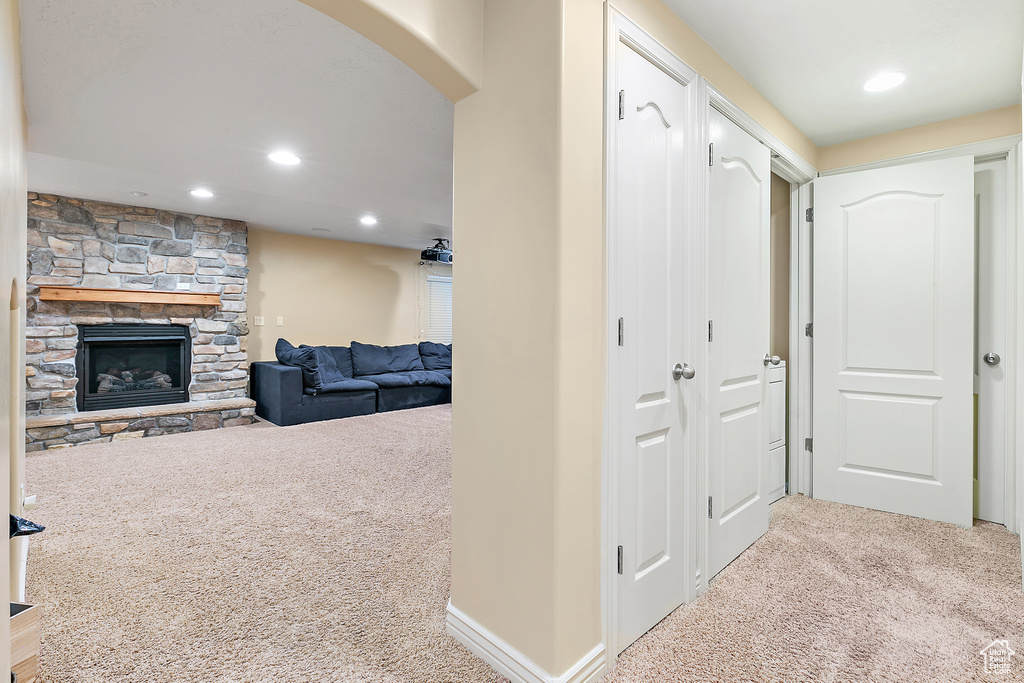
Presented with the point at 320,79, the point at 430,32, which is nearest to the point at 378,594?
the point at 430,32

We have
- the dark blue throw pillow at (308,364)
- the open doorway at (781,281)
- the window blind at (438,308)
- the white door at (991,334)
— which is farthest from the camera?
the window blind at (438,308)

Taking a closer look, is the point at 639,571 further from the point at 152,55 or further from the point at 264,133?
the point at 264,133

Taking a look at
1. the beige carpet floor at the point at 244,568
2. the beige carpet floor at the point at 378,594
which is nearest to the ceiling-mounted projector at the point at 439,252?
the beige carpet floor at the point at 244,568

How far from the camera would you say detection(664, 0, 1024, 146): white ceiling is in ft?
6.16

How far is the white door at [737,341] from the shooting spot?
2.13m

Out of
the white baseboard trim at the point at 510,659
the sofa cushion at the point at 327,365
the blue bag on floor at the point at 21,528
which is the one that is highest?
the sofa cushion at the point at 327,365

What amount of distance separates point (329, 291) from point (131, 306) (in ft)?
7.21

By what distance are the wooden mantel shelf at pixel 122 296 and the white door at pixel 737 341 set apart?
5079 millimetres

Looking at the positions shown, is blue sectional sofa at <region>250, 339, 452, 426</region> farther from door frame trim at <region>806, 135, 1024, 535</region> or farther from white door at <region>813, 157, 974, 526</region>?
door frame trim at <region>806, 135, 1024, 535</region>

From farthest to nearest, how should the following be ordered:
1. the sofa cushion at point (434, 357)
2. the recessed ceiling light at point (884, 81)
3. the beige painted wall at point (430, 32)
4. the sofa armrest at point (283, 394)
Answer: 1. the sofa cushion at point (434, 357)
2. the sofa armrest at point (283, 394)
3. the recessed ceiling light at point (884, 81)
4. the beige painted wall at point (430, 32)

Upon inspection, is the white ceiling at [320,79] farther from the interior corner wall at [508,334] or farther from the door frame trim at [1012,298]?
the interior corner wall at [508,334]

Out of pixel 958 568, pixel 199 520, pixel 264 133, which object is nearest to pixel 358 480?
pixel 199 520

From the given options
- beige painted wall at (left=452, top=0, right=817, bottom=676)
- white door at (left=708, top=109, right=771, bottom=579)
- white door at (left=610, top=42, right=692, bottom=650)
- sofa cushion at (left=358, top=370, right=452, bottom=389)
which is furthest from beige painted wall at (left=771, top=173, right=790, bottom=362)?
sofa cushion at (left=358, top=370, right=452, bottom=389)

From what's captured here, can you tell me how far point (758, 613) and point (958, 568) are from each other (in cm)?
112
